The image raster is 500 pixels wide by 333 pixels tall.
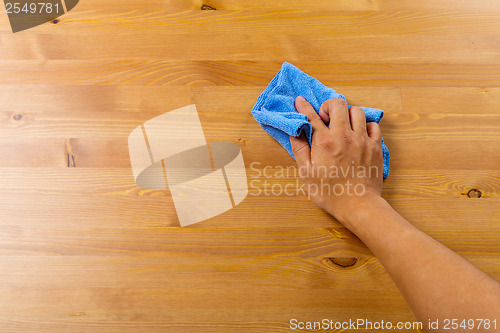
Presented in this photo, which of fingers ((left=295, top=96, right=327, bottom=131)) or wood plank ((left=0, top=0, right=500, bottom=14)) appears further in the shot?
wood plank ((left=0, top=0, right=500, bottom=14))

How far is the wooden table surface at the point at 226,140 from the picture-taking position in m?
0.56

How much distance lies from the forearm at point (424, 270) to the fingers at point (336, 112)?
5.3 inches

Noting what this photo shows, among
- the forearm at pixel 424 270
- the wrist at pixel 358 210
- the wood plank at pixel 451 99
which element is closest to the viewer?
the forearm at pixel 424 270

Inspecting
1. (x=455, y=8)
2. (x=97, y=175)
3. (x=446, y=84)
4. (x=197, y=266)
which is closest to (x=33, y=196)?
(x=97, y=175)

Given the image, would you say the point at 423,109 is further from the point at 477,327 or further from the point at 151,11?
the point at 151,11

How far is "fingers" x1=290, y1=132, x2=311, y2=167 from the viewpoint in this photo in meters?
0.59

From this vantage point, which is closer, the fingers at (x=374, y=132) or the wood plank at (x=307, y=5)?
the fingers at (x=374, y=132)

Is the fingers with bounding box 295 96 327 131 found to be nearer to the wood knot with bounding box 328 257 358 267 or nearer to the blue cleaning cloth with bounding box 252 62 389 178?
the blue cleaning cloth with bounding box 252 62 389 178

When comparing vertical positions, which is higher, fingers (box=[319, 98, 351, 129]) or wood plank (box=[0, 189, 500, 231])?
fingers (box=[319, 98, 351, 129])

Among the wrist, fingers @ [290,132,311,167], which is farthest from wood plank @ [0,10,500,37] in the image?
the wrist

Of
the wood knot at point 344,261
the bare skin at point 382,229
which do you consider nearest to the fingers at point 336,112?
the bare skin at point 382,229

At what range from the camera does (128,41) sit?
69 centimetres

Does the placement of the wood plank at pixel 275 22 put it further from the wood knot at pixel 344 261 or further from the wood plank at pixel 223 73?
the wood knot at pixel 344 261

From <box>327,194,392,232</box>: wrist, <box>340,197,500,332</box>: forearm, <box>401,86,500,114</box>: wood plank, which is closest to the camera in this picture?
<box>340,197,500,332</box>: forearm
